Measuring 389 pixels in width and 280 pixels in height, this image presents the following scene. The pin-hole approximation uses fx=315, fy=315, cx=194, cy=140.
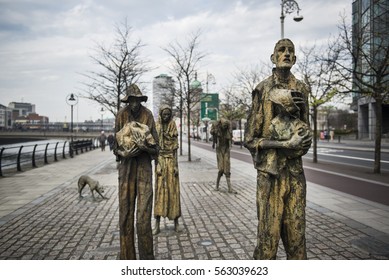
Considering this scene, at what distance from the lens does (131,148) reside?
3.29 metres

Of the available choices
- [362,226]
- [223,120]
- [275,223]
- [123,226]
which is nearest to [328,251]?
[362,226]

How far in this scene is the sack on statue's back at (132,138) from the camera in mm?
3293

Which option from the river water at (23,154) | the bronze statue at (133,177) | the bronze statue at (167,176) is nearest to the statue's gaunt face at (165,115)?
the bronze statue at (167,176)

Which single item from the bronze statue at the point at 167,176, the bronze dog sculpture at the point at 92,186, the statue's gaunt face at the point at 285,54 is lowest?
the bronze dog sculpture at the point at 92,186

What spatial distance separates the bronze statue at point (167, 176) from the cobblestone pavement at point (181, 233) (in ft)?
1.14

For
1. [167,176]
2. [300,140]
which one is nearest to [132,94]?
[300,140]

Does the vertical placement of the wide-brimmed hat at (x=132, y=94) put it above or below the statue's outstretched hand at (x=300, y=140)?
above

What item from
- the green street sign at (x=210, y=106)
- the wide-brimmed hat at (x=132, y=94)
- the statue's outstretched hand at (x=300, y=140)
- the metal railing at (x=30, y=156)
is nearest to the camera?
the statue's outstretched hand at (x=300, y=140)

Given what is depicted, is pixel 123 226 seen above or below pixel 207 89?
below

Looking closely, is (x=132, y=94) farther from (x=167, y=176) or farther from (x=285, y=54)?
(x=167, y=176)

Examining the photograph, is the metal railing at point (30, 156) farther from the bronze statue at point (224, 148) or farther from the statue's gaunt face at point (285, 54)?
the statue's gaunt face at point (285, 54)

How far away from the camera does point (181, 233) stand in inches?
216
